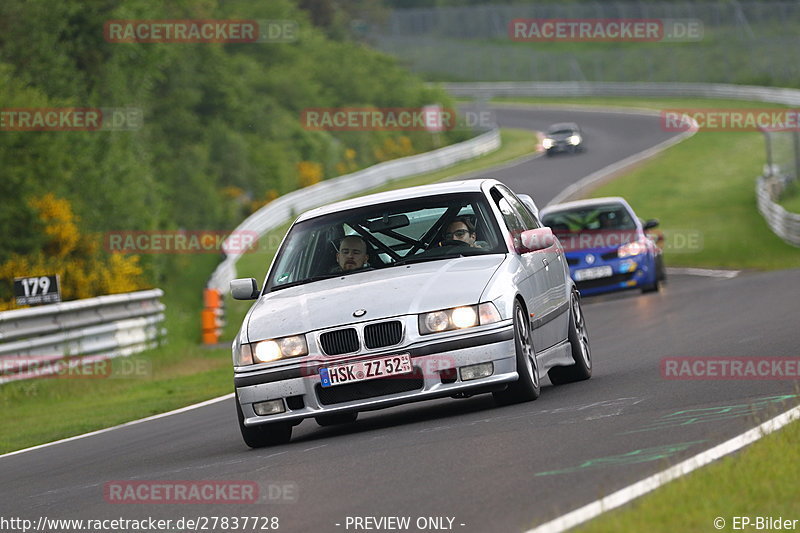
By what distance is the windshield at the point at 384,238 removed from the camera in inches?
434

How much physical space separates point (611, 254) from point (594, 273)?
41 centimetres

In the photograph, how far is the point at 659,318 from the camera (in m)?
19.3

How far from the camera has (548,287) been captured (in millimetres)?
11602

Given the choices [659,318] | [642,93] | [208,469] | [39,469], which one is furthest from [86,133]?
[642,93]

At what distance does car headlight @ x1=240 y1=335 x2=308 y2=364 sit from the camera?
997 cm

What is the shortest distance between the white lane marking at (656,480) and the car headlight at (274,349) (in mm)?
3073

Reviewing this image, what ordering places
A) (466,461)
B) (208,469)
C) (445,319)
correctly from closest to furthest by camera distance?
(466,461)
(208,469)
(445,319)

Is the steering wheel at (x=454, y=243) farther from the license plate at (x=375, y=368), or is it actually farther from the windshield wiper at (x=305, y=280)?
the license plate at (x=375, y=368)

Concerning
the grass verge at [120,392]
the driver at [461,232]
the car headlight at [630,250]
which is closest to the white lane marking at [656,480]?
the driver at [461,232]

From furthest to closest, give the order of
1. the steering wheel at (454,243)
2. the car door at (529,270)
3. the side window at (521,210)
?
1. the side window at (521,210)
2. the steering wheel at (454,243)
3. the car door at (529,270)

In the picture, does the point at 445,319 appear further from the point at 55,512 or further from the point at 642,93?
the point at 642,93

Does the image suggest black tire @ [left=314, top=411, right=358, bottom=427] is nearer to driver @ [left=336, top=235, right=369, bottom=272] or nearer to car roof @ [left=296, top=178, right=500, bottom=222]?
driver @ [left=336, top=235, right=369, bottom=272]

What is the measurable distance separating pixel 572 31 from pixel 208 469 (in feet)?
328

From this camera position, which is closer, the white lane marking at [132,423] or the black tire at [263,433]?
the black tire at [263,433]
